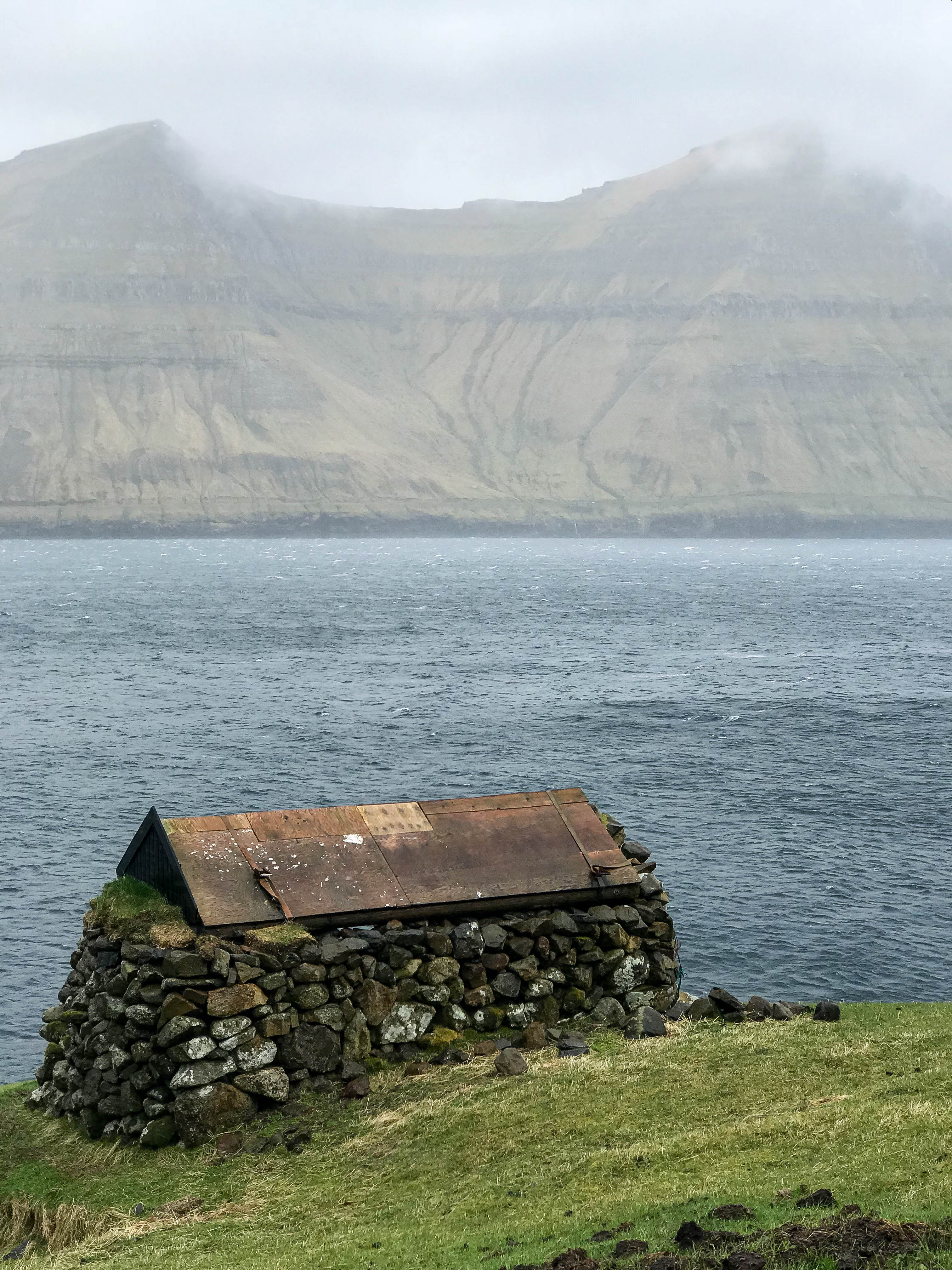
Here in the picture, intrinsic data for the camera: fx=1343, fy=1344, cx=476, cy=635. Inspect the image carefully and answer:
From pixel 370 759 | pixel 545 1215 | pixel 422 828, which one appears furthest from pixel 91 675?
pixel 545 1215

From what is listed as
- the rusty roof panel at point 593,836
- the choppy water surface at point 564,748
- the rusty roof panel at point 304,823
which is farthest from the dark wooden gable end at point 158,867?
the choppy water surface at point 564,748

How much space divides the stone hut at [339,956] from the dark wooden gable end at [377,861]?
0.03 meters

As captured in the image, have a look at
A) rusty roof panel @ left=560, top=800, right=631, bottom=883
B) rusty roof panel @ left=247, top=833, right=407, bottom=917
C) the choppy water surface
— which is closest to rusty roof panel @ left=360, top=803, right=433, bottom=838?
rusty roof panel @ left=247, top=833, right=407, bottom=917

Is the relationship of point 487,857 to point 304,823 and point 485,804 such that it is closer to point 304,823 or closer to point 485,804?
point 485,804

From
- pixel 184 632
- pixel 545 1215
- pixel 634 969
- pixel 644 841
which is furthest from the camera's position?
pixel 184 632

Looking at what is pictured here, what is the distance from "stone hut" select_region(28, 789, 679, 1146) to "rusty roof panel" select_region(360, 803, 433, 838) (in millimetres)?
44

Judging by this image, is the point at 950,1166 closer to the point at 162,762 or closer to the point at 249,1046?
the point at 249,1046

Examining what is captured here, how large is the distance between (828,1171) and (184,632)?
113 meters

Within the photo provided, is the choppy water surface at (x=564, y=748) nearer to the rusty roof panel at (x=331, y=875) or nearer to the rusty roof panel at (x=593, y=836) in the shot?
the rusty roof panel at (x=593, y=836)

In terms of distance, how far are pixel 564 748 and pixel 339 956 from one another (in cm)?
4741

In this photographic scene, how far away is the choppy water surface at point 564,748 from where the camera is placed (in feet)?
121

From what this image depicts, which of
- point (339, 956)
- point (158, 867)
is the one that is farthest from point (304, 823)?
point (339, 956)

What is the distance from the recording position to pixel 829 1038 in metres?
16.9

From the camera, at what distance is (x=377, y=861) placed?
720 inches
